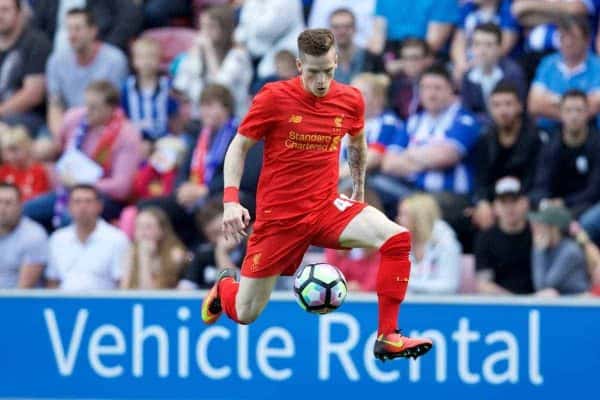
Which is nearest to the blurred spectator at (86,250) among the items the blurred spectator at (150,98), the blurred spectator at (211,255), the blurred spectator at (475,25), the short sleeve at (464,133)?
the blurred spectator at (211,255)

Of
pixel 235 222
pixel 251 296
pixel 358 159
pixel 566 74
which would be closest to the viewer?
pixel 235 222

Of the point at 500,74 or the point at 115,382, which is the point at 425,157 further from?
the point at 115,382

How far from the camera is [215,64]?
13.8m

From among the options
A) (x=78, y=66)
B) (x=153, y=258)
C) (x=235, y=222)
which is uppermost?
(x=78, y=66)

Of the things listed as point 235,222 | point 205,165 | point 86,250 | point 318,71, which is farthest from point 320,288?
point 205,165

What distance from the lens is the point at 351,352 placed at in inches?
439

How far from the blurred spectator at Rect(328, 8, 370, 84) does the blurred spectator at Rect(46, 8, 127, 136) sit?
2.07 m

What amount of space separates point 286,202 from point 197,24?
6299mm

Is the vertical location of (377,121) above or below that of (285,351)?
above

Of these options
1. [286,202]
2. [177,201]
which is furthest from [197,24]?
[286,202]

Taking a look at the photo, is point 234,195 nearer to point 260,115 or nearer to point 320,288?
point 260,115

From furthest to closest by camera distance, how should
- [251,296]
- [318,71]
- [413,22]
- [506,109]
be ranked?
[413,22] < [506,109] < [251,296] < [318,71]

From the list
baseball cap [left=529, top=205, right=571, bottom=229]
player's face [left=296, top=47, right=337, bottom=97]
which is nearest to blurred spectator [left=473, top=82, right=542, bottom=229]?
baseball cap [left=529, top=205, right=571, bottom=229]

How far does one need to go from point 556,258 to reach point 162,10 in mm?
4865
